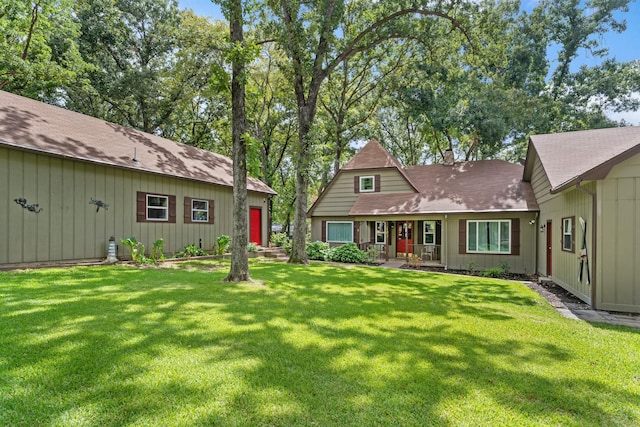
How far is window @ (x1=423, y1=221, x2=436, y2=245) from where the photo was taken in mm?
16817

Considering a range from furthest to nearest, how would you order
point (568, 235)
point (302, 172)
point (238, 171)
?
point (302, 172) < point (568, 235) < point (238, 171)

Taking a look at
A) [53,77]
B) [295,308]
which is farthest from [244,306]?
[53,77]

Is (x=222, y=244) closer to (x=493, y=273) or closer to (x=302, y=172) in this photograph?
(x=302, y=172)

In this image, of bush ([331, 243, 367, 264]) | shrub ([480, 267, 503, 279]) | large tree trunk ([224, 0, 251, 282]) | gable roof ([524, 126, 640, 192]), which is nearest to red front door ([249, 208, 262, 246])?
bush ([331, 243, 367, 264])

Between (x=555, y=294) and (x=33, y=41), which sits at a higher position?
(x=33, y=41)

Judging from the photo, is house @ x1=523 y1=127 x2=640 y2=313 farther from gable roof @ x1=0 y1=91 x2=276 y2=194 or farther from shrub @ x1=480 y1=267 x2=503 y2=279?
gable roof @ x1=0 y1=91 x2=276 y2=194

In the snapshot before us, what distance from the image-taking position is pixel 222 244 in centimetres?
1389

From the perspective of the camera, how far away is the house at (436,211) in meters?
12.9

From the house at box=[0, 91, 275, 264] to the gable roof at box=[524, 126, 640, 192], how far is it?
12270 mm

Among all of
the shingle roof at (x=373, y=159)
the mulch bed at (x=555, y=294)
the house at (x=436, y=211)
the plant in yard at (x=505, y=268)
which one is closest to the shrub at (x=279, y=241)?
the house at (x=436, y=211)

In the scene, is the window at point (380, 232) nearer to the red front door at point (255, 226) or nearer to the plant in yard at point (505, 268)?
the plant in yard at point (505, 268)

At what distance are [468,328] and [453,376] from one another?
6.08 ft

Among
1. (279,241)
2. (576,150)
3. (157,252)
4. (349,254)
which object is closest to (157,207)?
(157,252)

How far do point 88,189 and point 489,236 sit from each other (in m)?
14.5
